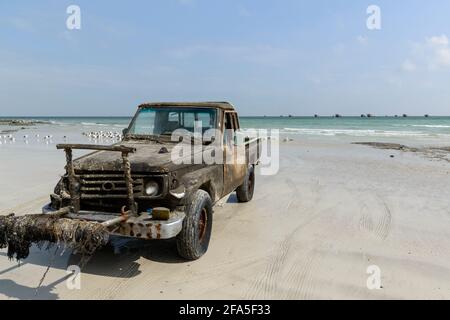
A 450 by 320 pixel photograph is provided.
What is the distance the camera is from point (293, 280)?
4.39 metres

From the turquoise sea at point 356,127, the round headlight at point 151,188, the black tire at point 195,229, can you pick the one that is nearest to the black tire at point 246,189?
the black tire at point 195,229

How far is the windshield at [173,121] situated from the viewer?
609cm

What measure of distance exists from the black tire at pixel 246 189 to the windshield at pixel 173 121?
2054 millimetres

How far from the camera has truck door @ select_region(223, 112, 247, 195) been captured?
6102 millimetres

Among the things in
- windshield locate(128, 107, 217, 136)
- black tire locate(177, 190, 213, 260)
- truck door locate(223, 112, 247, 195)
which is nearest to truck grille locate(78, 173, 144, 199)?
black tire locate(177, 190, 213, 260)

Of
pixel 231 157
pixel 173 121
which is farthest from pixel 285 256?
pixel 173 121

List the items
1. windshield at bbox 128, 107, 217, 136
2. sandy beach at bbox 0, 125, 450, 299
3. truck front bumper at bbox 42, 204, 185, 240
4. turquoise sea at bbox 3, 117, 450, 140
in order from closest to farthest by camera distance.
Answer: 1. truck front bumper at bbox 42, 204, 185, 240
2. sandy beach at bbox 0, 125, 450, 299
3. windshield at bbox 128, 107, 217, 136
4. turquoise sea at bbox 3, 117, 450, 140

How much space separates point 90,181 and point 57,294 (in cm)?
124

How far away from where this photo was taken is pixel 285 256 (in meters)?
5.11

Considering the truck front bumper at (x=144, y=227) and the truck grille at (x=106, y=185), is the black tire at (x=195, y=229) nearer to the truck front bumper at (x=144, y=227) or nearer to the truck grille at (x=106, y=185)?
the truck front bumper at (x=144, y=227)

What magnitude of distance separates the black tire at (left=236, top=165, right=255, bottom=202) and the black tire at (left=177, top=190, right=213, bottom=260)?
2823 mm

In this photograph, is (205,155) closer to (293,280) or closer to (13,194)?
(293,280)

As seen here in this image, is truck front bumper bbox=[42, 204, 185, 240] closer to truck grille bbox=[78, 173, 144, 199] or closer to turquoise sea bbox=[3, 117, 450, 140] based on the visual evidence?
truck grille bbox=[78, 173, 144, 199]

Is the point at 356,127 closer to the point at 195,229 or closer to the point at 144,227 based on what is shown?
the point at 195,229
